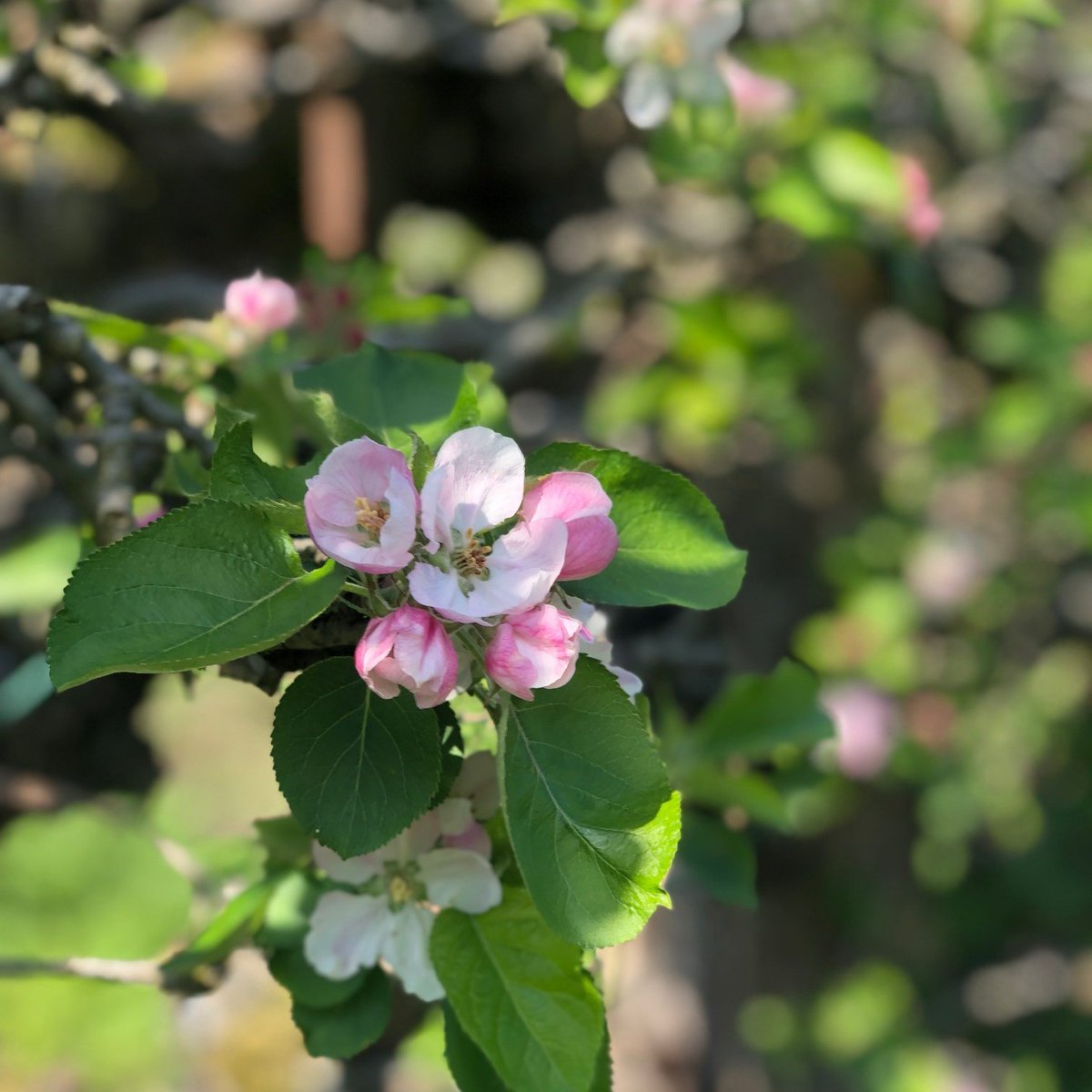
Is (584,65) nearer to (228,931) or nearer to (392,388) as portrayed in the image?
(392,388)

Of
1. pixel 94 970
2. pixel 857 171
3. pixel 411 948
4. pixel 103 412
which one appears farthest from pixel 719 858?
pixel 857 171

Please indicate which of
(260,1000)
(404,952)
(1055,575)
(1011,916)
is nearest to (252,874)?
(404,952)

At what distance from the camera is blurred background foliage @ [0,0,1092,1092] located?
1459mm

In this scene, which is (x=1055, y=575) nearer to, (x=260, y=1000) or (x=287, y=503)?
(x=260, y=1000)

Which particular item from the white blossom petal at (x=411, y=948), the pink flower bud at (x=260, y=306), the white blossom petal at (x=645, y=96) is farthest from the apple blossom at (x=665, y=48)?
the white blossom petal at (x=411, y=948)

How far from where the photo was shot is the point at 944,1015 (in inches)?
89.4

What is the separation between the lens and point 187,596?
0.49 metres

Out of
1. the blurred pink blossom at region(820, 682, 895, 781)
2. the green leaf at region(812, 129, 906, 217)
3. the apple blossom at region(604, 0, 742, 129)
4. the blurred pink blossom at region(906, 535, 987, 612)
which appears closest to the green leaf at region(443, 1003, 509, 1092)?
the apple blossom at region(604, 0, 742, 129)

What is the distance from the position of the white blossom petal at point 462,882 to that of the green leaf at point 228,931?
0.15m

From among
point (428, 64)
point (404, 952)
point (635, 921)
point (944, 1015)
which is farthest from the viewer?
point (944, 1015)

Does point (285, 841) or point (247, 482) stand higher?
point (247, 482)

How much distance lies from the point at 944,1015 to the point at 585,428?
54.5 inches

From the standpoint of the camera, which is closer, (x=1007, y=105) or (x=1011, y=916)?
(x=1007, y=105)

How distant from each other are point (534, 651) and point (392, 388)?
0.23m
